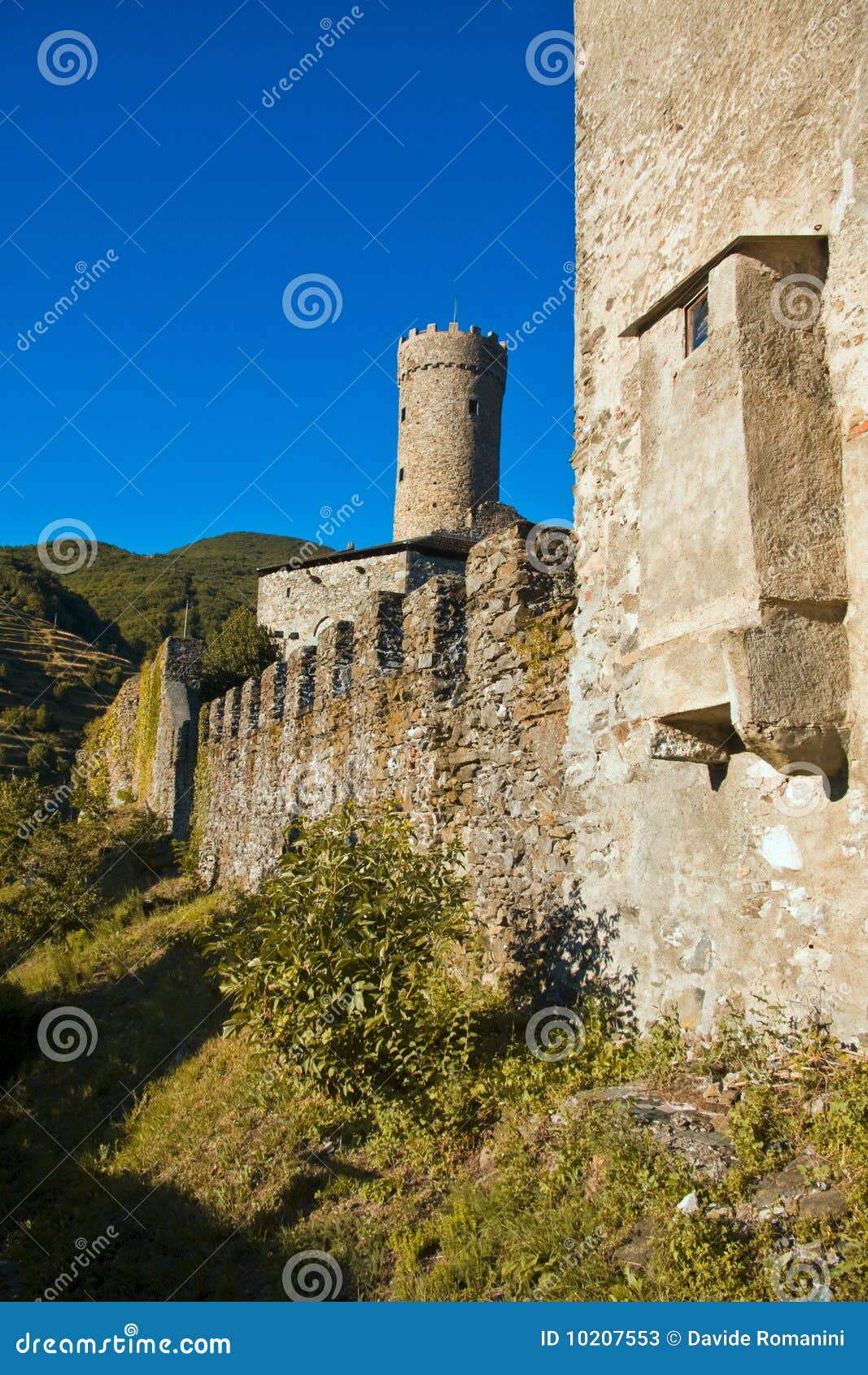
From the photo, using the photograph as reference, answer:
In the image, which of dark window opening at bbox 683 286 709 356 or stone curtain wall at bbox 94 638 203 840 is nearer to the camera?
dark window opening at bbox 683 286 709 356

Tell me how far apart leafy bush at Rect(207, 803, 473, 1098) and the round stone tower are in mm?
36475

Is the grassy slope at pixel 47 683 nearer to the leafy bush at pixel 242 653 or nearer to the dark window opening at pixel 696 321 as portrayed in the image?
the leafy bush at pixel 242 653

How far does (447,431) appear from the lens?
138ft

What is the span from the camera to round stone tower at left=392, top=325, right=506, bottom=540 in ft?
137

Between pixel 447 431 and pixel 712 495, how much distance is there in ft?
129

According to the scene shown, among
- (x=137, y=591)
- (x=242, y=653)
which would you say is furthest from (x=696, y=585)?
(x=137, y=591)

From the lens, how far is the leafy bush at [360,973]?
505 centimetres

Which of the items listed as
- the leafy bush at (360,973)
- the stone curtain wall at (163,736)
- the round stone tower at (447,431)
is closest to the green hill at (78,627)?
the stone curtain wall at (163,736)

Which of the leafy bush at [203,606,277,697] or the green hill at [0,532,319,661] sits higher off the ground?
the green hill at [0,532,319,661]

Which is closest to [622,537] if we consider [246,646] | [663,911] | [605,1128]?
[663,911]

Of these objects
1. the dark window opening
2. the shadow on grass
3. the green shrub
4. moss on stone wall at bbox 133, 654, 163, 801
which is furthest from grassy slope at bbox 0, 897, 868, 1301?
the green shrub

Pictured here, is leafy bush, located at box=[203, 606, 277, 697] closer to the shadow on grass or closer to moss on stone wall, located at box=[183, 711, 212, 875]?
moss on stone wall, located at box=[183, 711, 212, 875]

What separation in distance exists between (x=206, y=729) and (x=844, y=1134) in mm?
16114

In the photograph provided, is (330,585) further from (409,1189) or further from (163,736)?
(409,1189)
